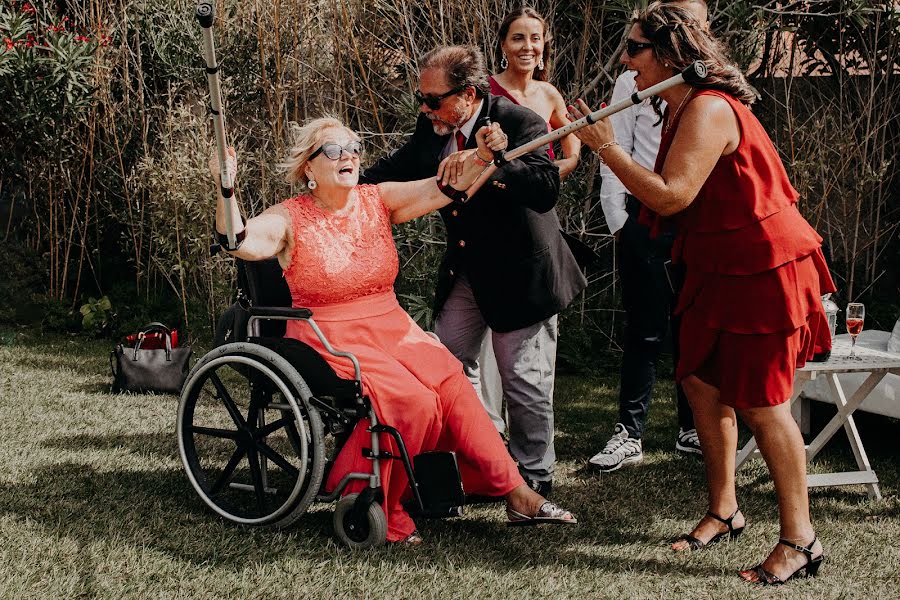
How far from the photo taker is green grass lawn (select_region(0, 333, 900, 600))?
2.61m

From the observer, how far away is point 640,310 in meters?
3.79

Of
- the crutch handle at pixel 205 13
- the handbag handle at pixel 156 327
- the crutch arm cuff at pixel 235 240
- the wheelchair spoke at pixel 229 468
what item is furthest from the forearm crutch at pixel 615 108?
the handbag handle at pixel 156 327

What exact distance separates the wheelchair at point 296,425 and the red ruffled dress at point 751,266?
844mm

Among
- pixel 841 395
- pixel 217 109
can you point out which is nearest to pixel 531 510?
pixel 841 395

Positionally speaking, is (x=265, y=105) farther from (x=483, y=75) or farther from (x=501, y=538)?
(x=501, y=538)

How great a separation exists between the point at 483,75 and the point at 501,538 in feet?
4.61

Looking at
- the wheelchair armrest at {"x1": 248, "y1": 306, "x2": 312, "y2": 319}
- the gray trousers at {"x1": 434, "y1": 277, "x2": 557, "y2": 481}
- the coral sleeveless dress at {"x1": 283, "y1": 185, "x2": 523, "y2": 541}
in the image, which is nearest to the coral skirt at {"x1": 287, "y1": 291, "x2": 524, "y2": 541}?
the coral sleeveless dress at {"x1": 283, "y1": 185, "x2": 523, "y2": 541}

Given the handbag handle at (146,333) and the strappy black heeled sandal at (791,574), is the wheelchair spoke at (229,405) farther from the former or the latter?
the handbag handle at (146,333)

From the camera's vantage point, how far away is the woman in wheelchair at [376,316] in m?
2.92

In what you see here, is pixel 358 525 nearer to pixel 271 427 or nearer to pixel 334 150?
pixel 271 427

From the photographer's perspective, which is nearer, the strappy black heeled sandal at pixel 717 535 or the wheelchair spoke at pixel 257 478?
the strappy black heeled sandal at pixel 717 535

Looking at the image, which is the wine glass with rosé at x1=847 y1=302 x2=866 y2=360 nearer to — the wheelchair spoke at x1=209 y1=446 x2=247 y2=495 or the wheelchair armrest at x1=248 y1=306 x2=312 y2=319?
the wheelchair armrest at x1=248 y1=306 x2=312 y2=319

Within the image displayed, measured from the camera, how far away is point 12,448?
388 centimetres

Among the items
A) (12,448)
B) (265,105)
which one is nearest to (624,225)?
(12,448)
